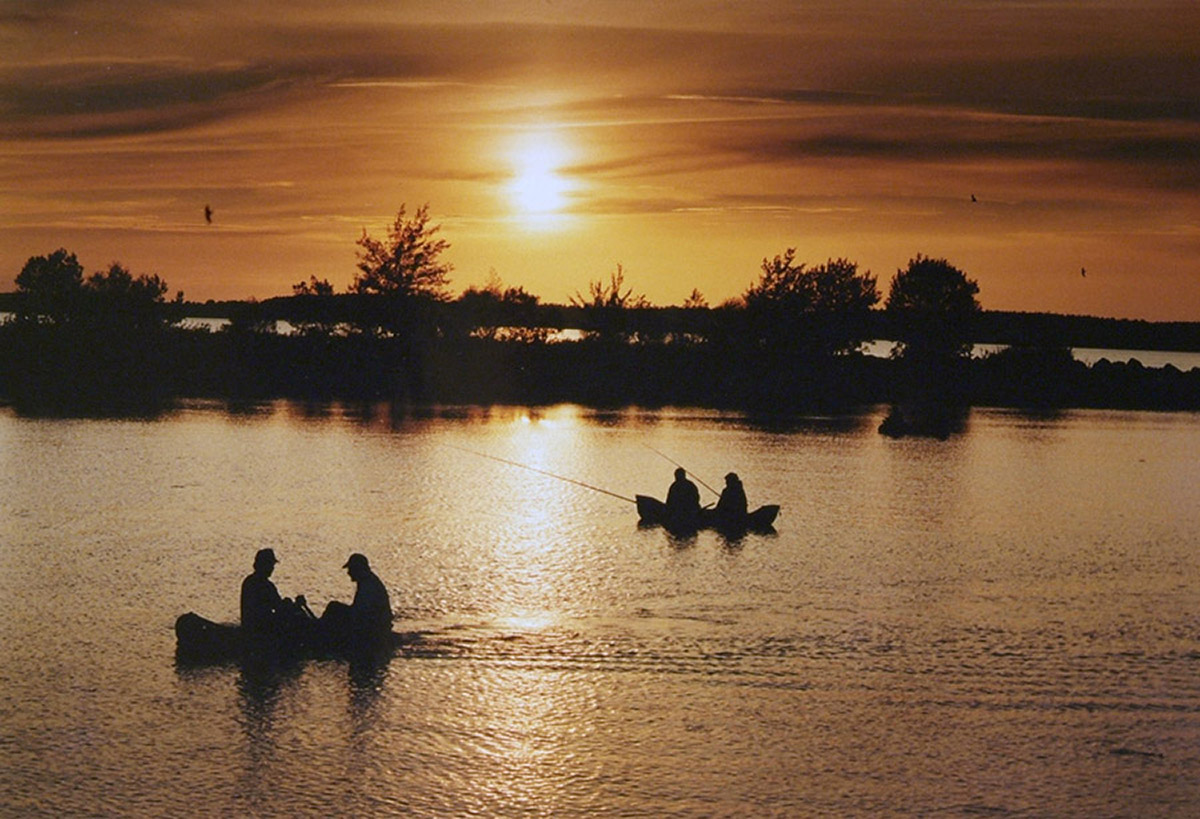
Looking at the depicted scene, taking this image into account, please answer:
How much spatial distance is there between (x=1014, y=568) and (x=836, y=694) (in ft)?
47.2

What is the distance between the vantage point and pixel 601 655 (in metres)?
22.5

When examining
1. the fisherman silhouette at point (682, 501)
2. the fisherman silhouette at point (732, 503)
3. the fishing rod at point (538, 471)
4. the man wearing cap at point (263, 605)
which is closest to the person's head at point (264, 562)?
the man wearing cap at point (263, 605)

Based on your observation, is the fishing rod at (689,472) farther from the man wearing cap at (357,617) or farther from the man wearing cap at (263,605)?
the man wearing cap at (263,605)

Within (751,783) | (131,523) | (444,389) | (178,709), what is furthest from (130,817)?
(444,389)

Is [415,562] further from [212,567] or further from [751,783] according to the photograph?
[751,783]

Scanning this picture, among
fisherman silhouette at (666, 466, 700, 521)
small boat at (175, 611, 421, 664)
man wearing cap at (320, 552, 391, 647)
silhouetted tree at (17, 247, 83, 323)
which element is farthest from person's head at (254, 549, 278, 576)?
silhouetted tree at (17, 247, 83, 323)

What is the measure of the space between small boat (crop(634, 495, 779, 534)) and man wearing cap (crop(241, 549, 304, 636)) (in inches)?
661

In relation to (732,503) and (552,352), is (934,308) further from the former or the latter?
(732,503)

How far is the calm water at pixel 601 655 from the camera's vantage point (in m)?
16.4

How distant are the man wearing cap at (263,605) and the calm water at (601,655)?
0.76 metres

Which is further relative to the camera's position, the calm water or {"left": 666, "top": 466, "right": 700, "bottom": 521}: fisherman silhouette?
{"left": 666, "top": 466, "right": 700, "bottom": 521}: fisherman silhouette

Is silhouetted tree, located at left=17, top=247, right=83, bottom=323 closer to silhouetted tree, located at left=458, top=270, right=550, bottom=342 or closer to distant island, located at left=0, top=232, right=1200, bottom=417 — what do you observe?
distant island, located at left=0, top=232, right=1200, bottom=417

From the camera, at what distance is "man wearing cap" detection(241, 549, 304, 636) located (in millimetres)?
20953

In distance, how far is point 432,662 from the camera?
21.7m
